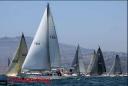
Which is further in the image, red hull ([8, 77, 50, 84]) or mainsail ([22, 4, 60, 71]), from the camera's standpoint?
mainsail ([22, 4, 60, 71])

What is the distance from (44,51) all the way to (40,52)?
0.80 meters

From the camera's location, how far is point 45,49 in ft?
325

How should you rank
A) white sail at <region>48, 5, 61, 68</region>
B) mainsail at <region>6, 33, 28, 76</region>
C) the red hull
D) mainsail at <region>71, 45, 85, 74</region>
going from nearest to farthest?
1. the red hull
2. white sail at <region>48, 5, 61, 68</region>
3. mainsail at <region>6, 33, 28, 76</region>
4. mainsail at <region>71, 45, 85, 74</region>

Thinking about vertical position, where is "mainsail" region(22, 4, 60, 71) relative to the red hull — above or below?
above

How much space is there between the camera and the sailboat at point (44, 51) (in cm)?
9869

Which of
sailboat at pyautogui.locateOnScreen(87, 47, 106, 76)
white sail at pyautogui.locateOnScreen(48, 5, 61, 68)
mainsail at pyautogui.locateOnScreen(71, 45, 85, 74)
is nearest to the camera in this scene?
white sail at pyautogui.locateOnScreen(48, 5, 61, 68)

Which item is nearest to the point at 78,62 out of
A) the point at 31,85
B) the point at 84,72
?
the point at 84,72

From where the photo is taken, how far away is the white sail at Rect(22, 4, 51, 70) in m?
99.1

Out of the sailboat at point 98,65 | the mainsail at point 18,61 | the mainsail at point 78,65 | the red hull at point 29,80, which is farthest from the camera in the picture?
the mainsail at point 78,65

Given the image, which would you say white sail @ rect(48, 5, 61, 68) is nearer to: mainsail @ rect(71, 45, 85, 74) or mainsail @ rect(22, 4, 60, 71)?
mainsail @ rect(22, 4, 60, 71)

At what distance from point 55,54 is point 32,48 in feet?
14.8

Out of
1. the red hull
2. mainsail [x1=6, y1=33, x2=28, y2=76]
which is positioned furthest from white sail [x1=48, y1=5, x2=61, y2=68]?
mainsail [x1=6, y1=33, x2=28, y2=76]

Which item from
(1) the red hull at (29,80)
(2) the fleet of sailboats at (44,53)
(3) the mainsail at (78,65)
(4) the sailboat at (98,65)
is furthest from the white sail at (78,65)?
(1) the red hull at (29,80)

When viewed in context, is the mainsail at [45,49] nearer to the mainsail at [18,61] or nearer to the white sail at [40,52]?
the white sail at [40,52]
